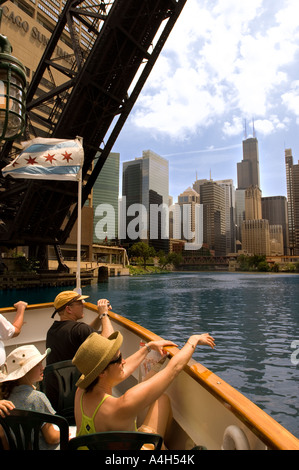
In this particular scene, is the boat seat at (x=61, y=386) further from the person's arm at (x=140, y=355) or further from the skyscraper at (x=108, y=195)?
the skyscraper at (x=108, y=195)

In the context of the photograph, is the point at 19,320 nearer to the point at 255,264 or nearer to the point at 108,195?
the point at 255,264

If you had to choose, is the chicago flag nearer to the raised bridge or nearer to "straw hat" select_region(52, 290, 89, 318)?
"straw hat" select_region(52, 290, 89, 318)

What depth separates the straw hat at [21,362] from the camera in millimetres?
2148

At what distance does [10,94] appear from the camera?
291 cm

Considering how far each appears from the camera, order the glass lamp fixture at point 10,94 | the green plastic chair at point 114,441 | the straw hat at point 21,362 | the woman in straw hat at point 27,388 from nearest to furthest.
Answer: the green plastic chair at point 114,441 < the woman in straw hat at point 27,388 < the straw hat at point 21,362 < the glass lamp fixture at point 10,94

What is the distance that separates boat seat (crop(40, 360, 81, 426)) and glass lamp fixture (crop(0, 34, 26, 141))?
2308mm

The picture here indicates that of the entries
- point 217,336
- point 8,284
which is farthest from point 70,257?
point 217,336

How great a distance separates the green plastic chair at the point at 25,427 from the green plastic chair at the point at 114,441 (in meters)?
0.21

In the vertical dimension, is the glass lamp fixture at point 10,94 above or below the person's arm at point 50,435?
above

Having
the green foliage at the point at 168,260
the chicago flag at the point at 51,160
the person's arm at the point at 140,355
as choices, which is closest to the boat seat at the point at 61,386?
the person's arm at the point at 140,355

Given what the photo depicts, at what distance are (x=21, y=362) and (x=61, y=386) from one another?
33.7 inches

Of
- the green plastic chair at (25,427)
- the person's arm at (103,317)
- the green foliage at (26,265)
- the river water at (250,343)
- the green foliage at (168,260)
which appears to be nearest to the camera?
the green plastic chair at (25,427)

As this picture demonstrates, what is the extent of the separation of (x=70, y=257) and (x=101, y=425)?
202ft

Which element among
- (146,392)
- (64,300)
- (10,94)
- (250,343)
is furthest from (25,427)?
(250,343)
